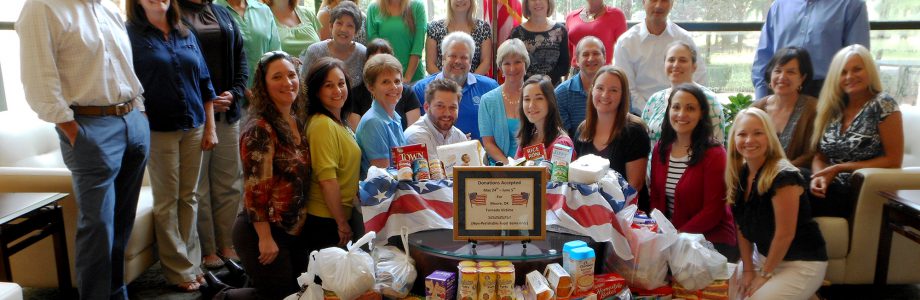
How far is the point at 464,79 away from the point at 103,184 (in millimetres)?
1758

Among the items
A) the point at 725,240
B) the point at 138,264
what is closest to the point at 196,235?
the point at 138,264

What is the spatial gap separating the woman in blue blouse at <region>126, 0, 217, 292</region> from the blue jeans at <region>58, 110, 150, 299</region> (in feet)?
0.65

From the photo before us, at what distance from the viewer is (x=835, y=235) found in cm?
285

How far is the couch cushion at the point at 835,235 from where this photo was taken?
2.85 metres

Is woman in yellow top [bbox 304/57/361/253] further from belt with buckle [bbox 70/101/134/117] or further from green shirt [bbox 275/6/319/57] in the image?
green shirt [bbox 275/6/319/57]

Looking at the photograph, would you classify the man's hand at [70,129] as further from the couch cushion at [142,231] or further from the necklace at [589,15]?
the necklace at [589,15]

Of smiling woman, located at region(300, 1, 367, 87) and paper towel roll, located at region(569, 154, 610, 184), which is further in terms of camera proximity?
Result: smiling woman, located at region(300, 1, 367, 87)

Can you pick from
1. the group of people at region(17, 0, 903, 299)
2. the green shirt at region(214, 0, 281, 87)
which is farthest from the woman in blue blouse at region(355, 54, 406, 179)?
the green shirt at region(214, 0, 281, 87)

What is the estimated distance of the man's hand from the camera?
7.52ft

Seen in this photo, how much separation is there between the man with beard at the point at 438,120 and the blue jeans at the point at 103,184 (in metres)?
1.02

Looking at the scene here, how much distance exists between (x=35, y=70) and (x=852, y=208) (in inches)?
122

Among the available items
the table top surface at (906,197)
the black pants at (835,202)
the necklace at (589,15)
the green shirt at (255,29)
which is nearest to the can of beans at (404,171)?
the green shirt at (255,29)

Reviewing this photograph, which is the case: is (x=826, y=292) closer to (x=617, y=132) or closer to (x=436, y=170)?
(x=617, y=132)

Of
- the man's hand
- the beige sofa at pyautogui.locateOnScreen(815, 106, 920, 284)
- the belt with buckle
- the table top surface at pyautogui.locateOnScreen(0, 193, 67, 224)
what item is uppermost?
the belt with buckle
